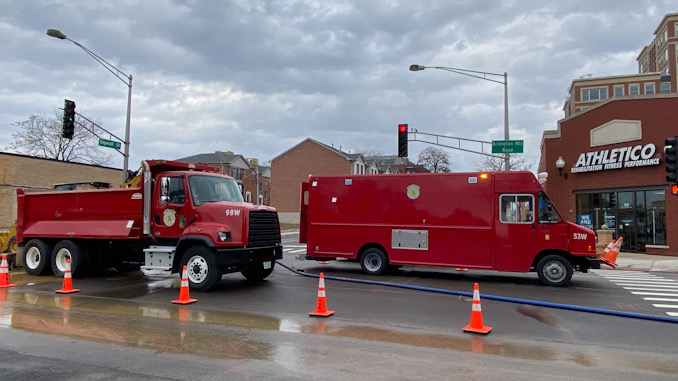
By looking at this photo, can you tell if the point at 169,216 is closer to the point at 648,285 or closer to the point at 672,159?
the point at 648,285

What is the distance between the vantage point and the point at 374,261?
13.9 m

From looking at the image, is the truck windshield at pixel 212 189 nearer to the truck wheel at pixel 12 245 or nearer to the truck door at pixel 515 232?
the truck door at pixel 515 232

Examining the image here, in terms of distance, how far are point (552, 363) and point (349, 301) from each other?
4.59m

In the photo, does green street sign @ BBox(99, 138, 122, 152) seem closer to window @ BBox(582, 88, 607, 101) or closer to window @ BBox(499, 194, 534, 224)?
window @ BBox(499, 194, 534, 224)

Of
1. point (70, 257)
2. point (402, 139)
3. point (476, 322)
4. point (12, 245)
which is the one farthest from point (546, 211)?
point (12, 245)

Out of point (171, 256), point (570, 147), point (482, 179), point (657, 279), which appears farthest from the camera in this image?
point (570, 147)

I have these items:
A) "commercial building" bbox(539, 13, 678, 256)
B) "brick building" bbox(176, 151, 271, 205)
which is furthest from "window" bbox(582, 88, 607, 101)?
"brick building" bbox(176, 151, 271, 205)

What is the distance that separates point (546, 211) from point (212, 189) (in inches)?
336

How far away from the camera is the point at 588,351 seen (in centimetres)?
614

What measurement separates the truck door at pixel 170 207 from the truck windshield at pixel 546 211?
888cm

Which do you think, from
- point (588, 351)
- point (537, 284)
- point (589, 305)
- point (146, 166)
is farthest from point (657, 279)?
point (146, 166)

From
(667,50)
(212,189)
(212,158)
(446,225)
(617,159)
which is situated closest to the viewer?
(212,189)

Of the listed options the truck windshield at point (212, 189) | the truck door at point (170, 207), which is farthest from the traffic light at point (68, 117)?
the truck windshield at point (212, 189)

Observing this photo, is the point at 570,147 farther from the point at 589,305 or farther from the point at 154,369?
the point at 154,369
